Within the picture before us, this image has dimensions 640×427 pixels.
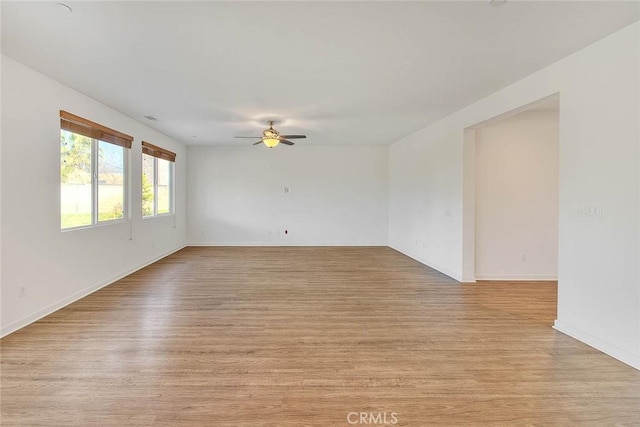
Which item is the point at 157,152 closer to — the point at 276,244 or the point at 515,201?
the point at 276,244

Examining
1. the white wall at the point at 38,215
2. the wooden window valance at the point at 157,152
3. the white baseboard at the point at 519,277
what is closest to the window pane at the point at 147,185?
the wooden window valance at the point at 157,152

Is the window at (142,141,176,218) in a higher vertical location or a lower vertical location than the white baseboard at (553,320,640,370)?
higher

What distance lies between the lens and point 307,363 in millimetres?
2344

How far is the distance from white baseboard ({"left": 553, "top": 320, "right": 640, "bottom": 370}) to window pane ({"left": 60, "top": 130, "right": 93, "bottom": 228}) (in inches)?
218

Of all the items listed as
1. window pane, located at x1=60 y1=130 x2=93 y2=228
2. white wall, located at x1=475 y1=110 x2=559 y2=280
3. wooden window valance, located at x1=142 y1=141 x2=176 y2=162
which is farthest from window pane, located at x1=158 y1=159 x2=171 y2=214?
white wall, located at x1=475 y1=110 x2=559 y2=280

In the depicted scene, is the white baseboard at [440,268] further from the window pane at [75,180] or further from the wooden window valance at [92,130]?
the wooden window valance at [92,130]

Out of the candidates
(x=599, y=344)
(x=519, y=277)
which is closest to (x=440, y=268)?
(x=519, y=277)

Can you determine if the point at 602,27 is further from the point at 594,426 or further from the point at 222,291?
the point at 222,291

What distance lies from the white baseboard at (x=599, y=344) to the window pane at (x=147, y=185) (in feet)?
21.1

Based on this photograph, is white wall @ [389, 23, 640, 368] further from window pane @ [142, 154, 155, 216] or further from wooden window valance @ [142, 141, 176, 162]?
window pane @ [142, 154, 155, 216]

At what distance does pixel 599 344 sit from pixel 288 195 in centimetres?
670

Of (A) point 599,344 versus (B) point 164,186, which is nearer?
(A) point 599,344

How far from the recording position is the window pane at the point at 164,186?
21.8 feet

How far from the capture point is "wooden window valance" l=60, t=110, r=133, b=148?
359cm
